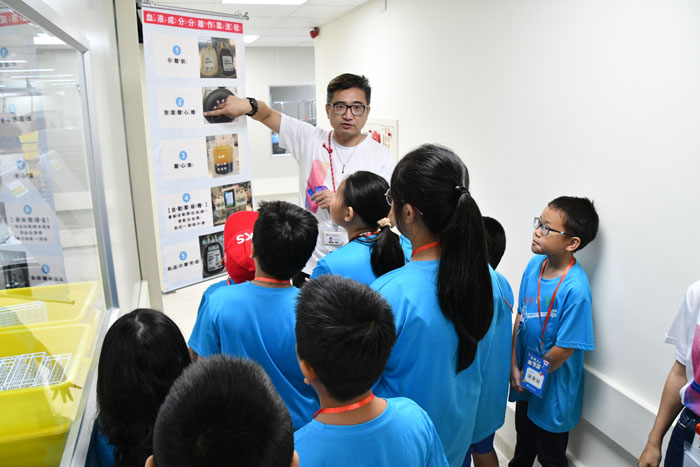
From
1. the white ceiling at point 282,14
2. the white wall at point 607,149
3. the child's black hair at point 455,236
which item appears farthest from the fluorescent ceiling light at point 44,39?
the white ceiling at point 282,14

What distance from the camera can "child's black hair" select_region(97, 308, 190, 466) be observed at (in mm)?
956

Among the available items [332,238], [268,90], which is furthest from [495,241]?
[268,90]

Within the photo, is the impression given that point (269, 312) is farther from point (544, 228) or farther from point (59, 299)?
point (544, 228)

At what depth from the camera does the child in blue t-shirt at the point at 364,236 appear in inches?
64.2

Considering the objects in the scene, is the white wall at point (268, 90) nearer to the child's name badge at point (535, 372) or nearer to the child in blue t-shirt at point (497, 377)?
the child's name badge at point (535, 372)

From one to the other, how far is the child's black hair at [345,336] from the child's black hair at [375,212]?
2.20 feet

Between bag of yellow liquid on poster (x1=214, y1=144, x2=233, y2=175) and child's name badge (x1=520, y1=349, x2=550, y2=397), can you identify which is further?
bag of yellow liquid on poster (x1=214, y1=144, x2=233, y2=175)

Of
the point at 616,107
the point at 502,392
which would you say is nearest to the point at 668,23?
the point at 616,107

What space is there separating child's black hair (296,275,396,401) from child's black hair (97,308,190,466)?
12.7 inches

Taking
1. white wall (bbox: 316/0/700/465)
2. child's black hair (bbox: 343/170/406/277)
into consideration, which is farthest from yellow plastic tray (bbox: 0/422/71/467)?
white wall (bbox: 316/0/700/465)

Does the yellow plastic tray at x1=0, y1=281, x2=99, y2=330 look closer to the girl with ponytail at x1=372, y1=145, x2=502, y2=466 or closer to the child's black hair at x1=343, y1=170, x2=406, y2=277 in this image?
the girl with ponytail at x1=372, y1=145, x2=502, y2=466

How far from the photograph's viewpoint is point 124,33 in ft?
9.82

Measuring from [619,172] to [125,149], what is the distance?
112 inches

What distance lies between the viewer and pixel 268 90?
8688 millimetres
